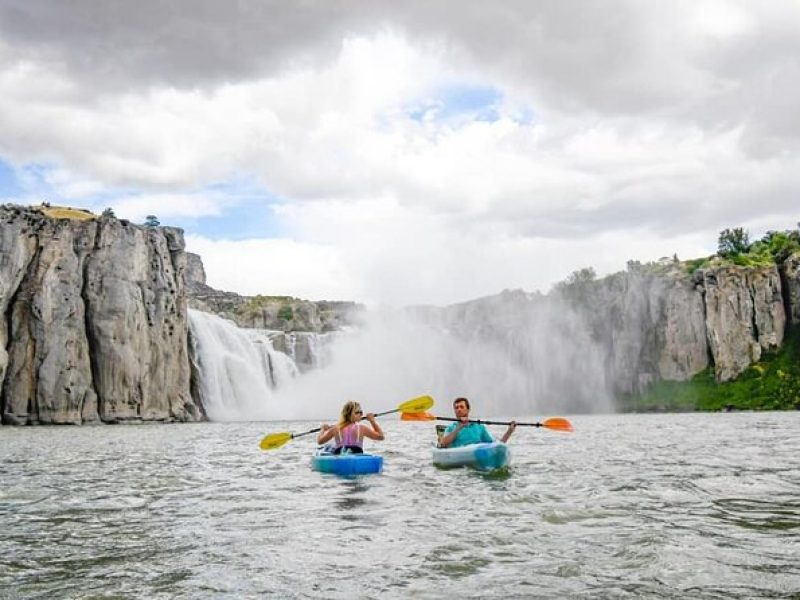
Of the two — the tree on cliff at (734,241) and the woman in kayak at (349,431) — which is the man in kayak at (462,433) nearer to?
the woman in kayak at (349,431)

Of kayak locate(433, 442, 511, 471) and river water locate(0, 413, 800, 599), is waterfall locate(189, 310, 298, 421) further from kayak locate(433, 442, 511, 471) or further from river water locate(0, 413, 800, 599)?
kayak locate(433, 442, 511, 471)

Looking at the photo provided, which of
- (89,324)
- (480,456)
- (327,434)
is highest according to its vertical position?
(89,324)

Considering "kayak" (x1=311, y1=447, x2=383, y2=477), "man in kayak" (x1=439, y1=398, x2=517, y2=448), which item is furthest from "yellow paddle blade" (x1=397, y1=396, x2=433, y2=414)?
"kayak" (x1=311, y1=447, x2=383, y2=477)

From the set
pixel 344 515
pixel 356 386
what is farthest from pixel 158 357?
pixel 344 515

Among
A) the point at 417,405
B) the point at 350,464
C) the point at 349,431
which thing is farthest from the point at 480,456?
the point at 417,405

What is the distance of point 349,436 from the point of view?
18.4 meters

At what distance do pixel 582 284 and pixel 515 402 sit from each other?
852 inches

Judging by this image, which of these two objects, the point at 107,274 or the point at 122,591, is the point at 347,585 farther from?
the point at 107,274

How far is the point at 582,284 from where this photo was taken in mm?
120312

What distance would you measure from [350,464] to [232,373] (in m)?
56.4

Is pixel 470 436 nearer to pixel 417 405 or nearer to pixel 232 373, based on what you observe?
pixel 417 405

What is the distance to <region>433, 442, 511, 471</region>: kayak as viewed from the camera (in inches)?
708

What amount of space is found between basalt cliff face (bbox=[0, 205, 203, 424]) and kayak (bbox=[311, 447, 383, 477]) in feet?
149

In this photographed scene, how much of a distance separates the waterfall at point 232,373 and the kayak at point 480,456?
53.2m
